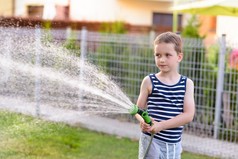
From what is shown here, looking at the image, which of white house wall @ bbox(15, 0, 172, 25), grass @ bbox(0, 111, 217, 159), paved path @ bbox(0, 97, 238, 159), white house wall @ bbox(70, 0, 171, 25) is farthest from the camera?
white house wall @ bbox(70, 0, 171, 25)

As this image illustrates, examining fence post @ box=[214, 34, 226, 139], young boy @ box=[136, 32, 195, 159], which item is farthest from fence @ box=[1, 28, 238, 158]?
young boy @ box=[136, 32, 195, 159]

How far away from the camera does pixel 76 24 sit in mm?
18203

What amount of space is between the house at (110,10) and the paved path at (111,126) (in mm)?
11052

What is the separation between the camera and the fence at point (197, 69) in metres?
8.29

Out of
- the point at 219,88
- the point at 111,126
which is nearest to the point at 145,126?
the point at 219,88

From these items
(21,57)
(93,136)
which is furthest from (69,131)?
(21,57)

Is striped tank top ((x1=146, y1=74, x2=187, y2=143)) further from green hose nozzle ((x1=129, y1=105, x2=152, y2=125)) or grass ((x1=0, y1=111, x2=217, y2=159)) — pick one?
grass ((x1=0, y1=111, x2=217, y2=159))

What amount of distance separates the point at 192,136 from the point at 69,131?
1756mm

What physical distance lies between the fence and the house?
10.6 metres

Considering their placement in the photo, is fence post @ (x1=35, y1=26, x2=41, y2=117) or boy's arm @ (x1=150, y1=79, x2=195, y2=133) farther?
fence post @ (x1=35, y1=26, x2=41, y2=117)

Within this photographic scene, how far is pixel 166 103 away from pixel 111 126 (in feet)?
15.4

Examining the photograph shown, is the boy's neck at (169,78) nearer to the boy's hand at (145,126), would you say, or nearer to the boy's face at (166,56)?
the boy's face at (166,56)

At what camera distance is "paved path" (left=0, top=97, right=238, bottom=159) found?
7879mm

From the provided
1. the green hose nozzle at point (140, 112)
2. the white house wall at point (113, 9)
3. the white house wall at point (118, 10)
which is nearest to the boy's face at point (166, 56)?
the green hose nozzle at point (140, 112)
